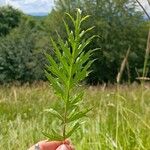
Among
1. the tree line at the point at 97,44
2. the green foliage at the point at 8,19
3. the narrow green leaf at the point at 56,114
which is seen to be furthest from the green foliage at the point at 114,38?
the narrow green leaf at the point at 56,114

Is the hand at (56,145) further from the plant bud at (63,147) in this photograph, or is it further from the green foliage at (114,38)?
the green foliage at (114,38)

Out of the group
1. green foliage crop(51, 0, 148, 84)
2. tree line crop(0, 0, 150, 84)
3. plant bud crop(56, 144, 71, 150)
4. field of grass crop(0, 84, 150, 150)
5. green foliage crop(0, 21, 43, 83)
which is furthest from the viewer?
green foliage crop(51, 0, 148, 84)

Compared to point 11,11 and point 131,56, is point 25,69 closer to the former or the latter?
point 131,56

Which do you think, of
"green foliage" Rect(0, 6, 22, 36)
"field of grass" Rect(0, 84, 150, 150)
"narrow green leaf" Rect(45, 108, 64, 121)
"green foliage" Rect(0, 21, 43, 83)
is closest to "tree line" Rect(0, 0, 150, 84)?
"green foliage" Rect(0, 21, 43, 83)

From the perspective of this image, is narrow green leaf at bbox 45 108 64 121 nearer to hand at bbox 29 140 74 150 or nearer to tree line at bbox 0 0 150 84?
hand at bbox 29 140 74 150

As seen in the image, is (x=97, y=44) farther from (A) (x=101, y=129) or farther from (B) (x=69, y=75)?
(B) (x=69, y=75)

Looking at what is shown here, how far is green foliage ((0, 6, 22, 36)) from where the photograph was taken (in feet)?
177

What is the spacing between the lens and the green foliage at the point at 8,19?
5406cm

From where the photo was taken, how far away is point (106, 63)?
155 ft

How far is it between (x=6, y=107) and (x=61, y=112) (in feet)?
15.9

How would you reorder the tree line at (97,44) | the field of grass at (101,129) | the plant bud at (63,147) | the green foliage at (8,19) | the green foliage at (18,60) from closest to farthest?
the plant bud at (63,147) < the field of grass at (101,129) < the green foliage at (18,60) < the tree line at (97,44) < the green foliage at (8,19)

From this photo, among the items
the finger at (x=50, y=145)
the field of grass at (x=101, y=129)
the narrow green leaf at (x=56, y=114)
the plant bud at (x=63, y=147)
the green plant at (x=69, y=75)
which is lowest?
the field of grass at (x=101, y=129)

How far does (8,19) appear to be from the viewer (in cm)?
5619

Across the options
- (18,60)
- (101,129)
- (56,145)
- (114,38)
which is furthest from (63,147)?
(114,38)
